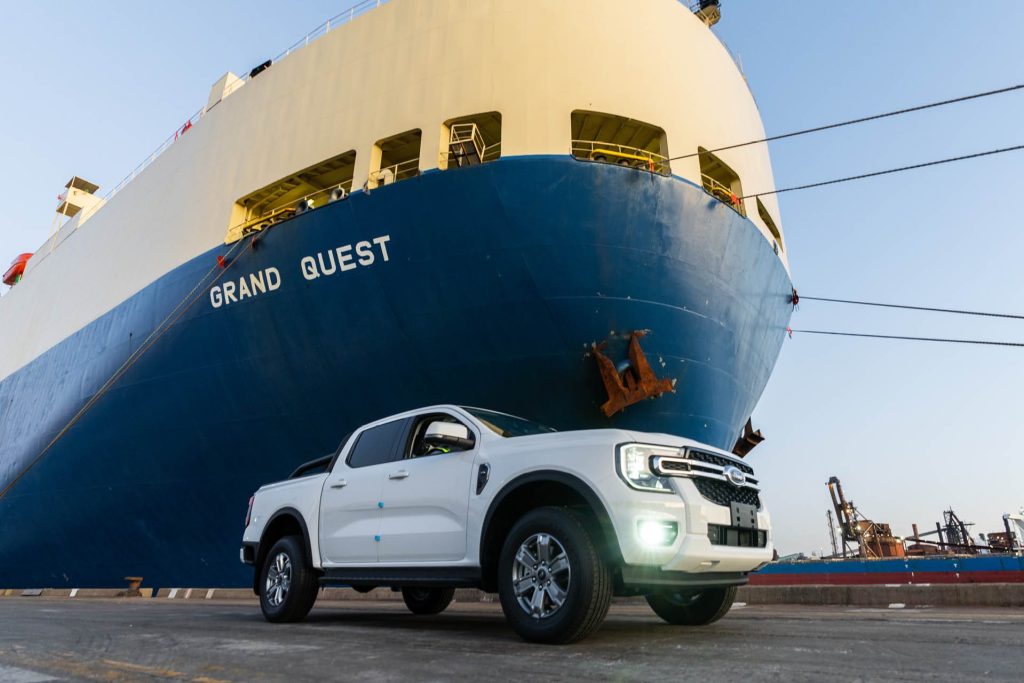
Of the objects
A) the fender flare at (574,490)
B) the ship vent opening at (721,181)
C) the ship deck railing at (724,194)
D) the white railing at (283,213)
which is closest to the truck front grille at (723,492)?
the fender flare at (574,490)

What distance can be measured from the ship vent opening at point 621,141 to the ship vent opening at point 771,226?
9.86ft

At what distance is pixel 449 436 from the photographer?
4.70m

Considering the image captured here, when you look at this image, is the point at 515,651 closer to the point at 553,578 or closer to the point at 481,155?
the point at 553,578

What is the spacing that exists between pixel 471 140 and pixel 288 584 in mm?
7006

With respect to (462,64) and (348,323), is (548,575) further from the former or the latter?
(462,64)

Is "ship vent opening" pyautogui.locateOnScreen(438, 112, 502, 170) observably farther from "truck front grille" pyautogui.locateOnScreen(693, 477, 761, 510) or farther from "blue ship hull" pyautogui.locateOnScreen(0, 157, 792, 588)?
"truck front grille" pyautogui.locateOnScreen(693, 477, 761, 510)

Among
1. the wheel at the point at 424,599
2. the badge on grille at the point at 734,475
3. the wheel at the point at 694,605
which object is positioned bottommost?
the wheel at the point at 424,599

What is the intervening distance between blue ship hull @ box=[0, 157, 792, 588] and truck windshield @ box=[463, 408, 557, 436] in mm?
4235

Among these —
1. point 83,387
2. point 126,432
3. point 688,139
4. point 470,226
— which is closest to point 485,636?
point 470,226

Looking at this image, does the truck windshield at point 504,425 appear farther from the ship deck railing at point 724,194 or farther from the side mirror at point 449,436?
the ship deck railing at point 724,194

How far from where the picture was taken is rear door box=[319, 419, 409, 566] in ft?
17.2

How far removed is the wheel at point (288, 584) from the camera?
5707 millimetres

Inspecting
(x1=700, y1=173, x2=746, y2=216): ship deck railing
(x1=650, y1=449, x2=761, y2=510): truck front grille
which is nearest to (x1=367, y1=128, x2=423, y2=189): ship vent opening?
(x1=700, y1=173, x2=746, y2=216): ship deck railing

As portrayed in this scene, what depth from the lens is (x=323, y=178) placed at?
1270 centimetres
